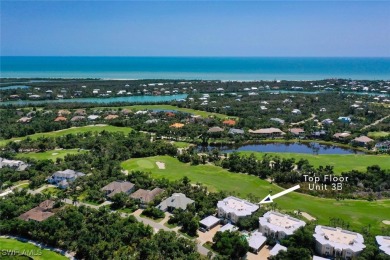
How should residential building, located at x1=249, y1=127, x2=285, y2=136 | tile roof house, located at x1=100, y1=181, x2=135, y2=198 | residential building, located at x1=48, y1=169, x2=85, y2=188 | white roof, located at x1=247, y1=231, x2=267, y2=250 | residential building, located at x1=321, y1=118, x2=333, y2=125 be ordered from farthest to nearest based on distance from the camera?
residential building, located at x1=321, y1=118, x2=333, y2=125 < residential building, located at x1=249, y1=127, x2=285, y2=136 < residential building, located at x1=48, y1=169, x2=85, y2=188 < tile roof house, located at x1=100, y1=181, x2=135, y2=198 < white roof, located at x1=247, y1=231, x2=267, y2=250

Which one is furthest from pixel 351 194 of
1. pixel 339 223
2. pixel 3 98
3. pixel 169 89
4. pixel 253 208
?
pixel 3 98

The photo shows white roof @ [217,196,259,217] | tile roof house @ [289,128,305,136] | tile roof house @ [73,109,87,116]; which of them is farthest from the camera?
tile roof house @ [73,109,87,116]

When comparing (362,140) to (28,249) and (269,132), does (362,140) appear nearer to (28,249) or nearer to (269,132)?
(269,132)

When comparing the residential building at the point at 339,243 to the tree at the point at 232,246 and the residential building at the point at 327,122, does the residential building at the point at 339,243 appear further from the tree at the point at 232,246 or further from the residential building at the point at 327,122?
the residential building at the point at 327,122

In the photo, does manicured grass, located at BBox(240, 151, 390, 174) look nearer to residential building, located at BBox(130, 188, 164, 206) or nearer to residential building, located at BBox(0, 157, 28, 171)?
residential building, located at BBox(130, 188, 164, 206)

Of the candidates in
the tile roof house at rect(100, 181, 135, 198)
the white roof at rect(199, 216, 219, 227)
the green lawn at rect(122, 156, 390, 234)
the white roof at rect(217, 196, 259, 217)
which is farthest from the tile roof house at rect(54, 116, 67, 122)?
the white roof at rect(199, 216, 219, 227)

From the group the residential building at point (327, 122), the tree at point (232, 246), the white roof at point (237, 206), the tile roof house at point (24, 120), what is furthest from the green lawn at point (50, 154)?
the residential building at point (327, 122)

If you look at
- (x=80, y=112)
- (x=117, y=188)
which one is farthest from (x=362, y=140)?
(x=80, y=112)
